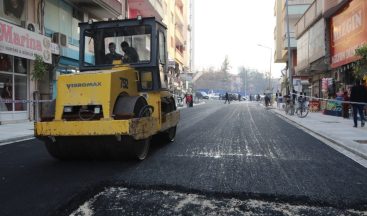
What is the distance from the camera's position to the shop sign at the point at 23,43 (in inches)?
709

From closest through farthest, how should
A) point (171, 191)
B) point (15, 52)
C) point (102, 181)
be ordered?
1. point (171, 191)
2. point (102, 181)
3. point (15, 52)

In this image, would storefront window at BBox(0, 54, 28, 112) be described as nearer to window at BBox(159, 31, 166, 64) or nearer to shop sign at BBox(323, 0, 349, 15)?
window at BBox(159, 31, 166, 64)

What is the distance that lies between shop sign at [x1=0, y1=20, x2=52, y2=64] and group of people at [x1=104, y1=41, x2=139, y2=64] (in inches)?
389

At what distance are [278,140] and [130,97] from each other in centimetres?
572

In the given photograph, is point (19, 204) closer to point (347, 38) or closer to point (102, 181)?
point (102, 181)

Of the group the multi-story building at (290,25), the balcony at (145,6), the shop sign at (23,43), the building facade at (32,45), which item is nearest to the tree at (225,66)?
the multi-story building at (290,25)

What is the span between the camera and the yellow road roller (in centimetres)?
793

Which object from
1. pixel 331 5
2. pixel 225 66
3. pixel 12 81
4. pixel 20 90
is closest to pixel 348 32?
pixel 331 5

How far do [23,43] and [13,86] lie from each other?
2.07m

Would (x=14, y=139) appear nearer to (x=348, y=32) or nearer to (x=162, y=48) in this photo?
(x=162, y=48)

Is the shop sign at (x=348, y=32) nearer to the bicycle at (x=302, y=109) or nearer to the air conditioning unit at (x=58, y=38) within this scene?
the bicycle at (x=302, y=109)

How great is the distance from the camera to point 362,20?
72.0ft

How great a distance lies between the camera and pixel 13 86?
20.2m

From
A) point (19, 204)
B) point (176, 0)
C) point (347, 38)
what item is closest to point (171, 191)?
point (19, 204)
